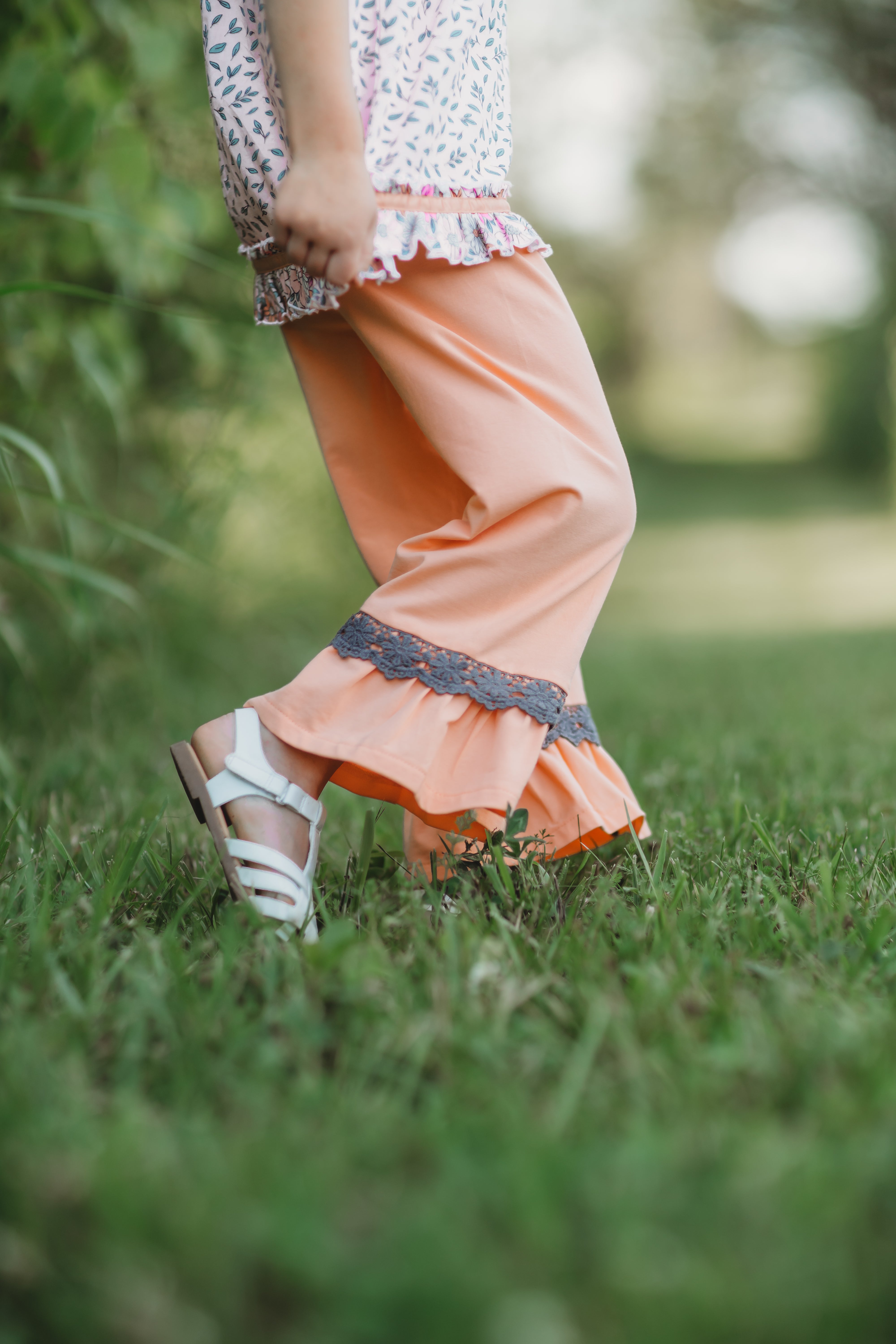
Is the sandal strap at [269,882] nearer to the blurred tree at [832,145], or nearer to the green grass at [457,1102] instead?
the green grass at [457,1102]

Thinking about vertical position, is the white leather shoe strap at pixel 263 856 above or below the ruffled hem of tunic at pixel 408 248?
below

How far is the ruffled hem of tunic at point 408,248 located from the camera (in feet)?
3.47

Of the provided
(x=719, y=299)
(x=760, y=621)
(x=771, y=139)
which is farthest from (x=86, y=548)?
(x=719, y=299)

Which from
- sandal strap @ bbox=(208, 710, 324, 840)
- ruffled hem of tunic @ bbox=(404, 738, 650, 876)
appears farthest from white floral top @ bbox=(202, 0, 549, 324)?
ruffled hem of tunic @ bbox=(404, 738, 650, 876)

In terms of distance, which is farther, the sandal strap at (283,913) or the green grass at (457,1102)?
the sandal strap at (283,913)

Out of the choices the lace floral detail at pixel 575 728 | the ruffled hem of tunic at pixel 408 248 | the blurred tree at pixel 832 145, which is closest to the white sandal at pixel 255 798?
the lace floral detail at pixel 575 728

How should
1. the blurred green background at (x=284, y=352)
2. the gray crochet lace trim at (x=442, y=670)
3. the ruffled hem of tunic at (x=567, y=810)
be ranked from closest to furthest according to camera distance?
the gray crochet lace trim at (x=442, y=670), the ruffled hem of tunic at (x=567, y=810), the blurred green background at (x=284, y=352)

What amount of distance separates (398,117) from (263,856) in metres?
0.73

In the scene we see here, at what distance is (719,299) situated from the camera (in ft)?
88.5

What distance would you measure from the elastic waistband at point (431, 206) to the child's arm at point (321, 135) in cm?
5

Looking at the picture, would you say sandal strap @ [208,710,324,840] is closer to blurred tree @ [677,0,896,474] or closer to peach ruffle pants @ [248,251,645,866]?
peach ruffle pants @ [248,251,645,866]

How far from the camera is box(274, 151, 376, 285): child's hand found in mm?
1000

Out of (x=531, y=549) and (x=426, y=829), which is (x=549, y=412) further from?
(x=426, y=829)

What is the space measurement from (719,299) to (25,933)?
28475mm
